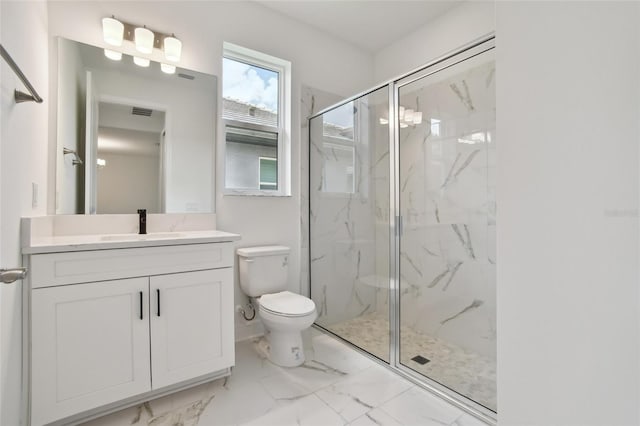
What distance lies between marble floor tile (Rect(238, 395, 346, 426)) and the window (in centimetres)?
153

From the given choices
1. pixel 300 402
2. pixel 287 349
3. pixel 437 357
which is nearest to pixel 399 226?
pixel 437 357

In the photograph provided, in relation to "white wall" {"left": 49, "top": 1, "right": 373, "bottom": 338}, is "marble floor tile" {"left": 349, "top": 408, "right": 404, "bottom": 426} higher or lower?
lower

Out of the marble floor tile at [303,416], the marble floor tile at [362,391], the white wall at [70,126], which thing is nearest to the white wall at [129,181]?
the white wall at [70,126]

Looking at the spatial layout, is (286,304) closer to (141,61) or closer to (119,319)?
(119,319)

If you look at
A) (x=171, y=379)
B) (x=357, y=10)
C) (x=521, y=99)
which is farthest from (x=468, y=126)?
(x=171, y=379)

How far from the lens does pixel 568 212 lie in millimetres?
539

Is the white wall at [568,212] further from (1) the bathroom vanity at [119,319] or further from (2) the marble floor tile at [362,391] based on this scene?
(1) the bathroom vanity at [119,319]

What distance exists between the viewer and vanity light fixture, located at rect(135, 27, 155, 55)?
1.93m

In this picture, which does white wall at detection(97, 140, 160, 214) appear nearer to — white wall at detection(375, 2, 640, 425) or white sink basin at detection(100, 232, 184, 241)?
white sink basin at detection(100, 232, 184, 241)

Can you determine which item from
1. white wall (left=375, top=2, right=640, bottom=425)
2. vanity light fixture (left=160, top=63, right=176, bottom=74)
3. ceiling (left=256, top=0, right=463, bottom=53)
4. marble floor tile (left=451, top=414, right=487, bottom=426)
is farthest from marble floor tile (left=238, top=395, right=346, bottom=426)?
ceiling (left=256, top=0, right=463, bottom=53)

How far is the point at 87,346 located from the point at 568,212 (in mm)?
1815

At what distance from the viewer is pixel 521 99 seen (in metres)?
0.61

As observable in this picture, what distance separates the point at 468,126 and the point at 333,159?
1.05m

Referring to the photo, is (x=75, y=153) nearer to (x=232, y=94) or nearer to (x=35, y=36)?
(x=35, y=36)
